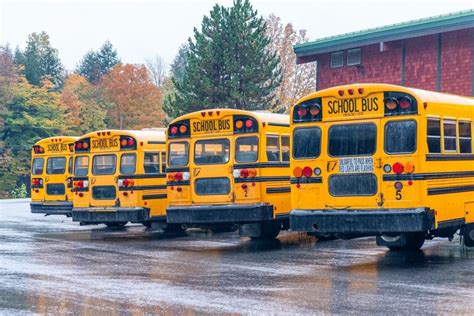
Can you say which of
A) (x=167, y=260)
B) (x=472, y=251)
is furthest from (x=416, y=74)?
(x=167, y=260)

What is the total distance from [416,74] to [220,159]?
1081 centimetres

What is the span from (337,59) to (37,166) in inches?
406

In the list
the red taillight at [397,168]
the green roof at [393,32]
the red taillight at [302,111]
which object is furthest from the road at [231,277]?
A: the green roof at [393,32]

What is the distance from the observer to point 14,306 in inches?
352

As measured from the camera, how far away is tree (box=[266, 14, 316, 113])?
193 feet

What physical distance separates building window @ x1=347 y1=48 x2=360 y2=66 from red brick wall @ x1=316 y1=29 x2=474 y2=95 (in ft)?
0.49

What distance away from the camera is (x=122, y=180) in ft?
62.1

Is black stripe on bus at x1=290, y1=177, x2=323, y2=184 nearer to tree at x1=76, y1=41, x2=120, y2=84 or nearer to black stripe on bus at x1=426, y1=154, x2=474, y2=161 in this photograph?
black stripe on bus at x1=426, y1=154, x2=474, y2=161

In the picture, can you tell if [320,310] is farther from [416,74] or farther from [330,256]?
[416,74]

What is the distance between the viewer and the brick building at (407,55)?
23922 millimetres

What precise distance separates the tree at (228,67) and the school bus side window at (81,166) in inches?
919

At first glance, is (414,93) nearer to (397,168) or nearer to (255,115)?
(397,168)

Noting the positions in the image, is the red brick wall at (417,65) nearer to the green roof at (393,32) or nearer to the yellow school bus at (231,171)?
the green roof at (393,32)

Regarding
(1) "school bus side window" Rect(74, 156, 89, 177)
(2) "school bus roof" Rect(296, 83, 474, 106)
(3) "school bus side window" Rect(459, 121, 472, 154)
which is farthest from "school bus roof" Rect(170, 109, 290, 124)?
(3) "school bus side window" Rect(459, 121, 472, 154)
